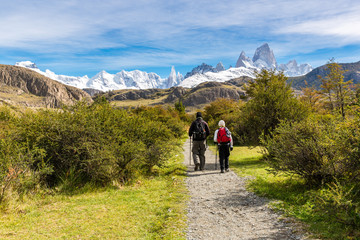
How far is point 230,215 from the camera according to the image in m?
6.15

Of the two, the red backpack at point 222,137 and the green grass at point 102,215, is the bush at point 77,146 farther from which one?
the red backpack at point 222,137

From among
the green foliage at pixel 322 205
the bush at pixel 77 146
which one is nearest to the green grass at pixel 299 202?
the green foliage at pixel 322 205

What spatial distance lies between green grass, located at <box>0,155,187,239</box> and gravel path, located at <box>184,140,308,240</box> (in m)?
0.40

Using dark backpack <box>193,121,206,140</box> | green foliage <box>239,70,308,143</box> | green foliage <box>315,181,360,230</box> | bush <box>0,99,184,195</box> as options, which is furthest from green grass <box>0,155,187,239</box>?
green foliage <box>239,70,308,143</box>

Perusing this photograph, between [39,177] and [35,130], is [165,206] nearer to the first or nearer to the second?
[39,177]

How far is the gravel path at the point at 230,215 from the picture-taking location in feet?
16.6

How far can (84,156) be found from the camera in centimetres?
894

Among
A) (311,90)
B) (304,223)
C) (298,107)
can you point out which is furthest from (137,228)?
(311,90)

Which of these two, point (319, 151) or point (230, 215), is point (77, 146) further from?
point (319, 151)

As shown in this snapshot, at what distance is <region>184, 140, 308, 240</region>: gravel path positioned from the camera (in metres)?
5.05

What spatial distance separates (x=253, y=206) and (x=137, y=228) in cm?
346

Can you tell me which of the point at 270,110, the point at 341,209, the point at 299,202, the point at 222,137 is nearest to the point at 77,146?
the point at 222,137

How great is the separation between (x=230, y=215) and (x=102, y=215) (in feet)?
12.0

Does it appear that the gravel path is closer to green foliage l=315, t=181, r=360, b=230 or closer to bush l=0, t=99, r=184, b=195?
green foliage l=315, t=181, r=360, b=230
